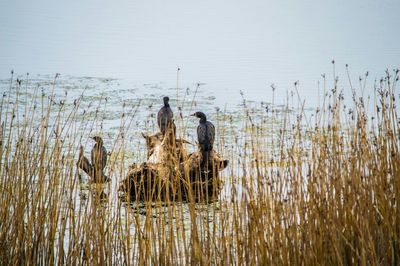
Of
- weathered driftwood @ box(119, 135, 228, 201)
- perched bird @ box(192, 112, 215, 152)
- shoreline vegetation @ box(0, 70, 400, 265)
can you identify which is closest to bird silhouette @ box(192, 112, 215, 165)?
perched bird @ box(192, 112, 215, 152)

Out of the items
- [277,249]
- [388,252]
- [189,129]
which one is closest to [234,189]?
[277,249]

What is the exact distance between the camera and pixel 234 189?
7.11 ft

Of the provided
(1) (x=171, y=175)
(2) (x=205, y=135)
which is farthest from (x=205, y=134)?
(1) (x=171, y=175)

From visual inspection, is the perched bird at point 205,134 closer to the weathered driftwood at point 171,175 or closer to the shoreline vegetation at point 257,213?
the weathered driftwood at point 171,175

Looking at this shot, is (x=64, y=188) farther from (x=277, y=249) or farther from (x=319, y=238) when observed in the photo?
(x=319, y=238)

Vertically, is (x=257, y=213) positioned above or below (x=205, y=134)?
below

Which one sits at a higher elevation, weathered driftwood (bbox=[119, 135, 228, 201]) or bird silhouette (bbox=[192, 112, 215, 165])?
bird silhouette (bbox=[192, 112, 215, 165])

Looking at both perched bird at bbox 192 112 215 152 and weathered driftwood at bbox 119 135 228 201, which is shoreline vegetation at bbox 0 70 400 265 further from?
perched bird at bbox 192 112 215 152

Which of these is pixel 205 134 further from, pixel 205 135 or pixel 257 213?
pixel 257 213

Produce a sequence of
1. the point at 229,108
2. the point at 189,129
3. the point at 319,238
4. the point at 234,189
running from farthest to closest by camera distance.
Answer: the point at 229,108, the point at 189,129, the point at 234,189, the point at 319,238

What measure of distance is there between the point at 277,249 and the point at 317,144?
0.52 m

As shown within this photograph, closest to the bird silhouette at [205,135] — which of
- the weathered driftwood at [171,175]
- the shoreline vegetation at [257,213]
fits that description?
the weathered driftwood at [171,175]

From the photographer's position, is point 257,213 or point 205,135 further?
point 205,135

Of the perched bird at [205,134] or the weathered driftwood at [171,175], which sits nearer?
the weathered driftwood at [171,175]
